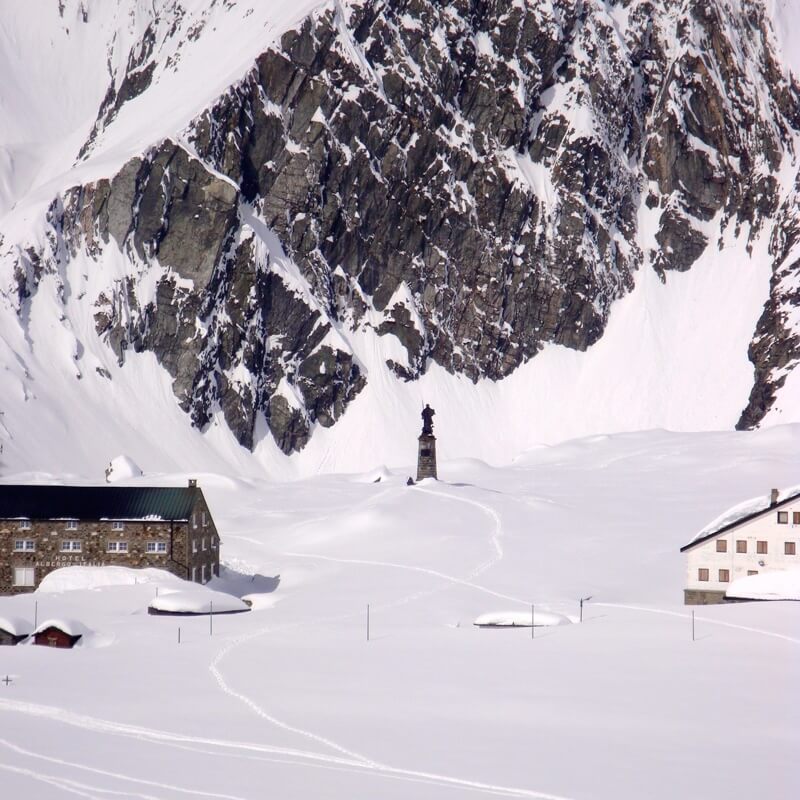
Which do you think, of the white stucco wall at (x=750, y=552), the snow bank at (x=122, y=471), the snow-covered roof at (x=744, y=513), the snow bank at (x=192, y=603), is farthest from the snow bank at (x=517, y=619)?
the snow bank at (x=122, y=471)

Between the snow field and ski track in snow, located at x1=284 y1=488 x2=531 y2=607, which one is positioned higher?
ski track in snow, located at x1=284 y1=488 x2=531 y2=607

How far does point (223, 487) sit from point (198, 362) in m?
75.2

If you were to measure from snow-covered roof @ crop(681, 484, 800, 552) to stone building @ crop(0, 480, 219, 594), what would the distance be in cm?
2739

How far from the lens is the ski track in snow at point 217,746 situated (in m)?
32.0

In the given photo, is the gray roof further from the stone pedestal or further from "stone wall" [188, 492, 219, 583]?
the stone pedestal

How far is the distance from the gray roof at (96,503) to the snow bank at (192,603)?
1034cm

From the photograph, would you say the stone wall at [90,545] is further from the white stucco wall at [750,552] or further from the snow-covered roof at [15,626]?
the white stucco wall at [750,552]

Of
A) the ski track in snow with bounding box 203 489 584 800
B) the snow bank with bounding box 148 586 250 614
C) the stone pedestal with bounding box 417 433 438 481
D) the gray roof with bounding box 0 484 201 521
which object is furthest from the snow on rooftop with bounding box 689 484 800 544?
the stone pedestal with bounding box 417 433 438 481

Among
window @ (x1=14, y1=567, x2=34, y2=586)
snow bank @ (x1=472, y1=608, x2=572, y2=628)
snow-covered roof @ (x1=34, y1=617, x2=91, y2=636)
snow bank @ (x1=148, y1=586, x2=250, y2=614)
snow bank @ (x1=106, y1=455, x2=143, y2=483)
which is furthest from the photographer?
snow bank @ (x1=106, y1=455, x2=143, y2=483)

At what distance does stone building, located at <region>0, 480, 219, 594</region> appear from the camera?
7894cm

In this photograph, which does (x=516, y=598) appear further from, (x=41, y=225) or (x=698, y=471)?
(x=41, y=225)

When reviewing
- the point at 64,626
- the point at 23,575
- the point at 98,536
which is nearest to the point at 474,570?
the point at 98,536

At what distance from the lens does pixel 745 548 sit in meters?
68.9

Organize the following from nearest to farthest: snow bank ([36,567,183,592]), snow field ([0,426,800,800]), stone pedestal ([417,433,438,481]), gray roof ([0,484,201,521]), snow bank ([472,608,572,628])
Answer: snow field ([0,426,800,800]) → snow bank ([472,608,572,628]) → snow bank ([36,567,183,592]) → gray roof ([0,484,201,521]) → stone pedestal ([417,433,438,481])
